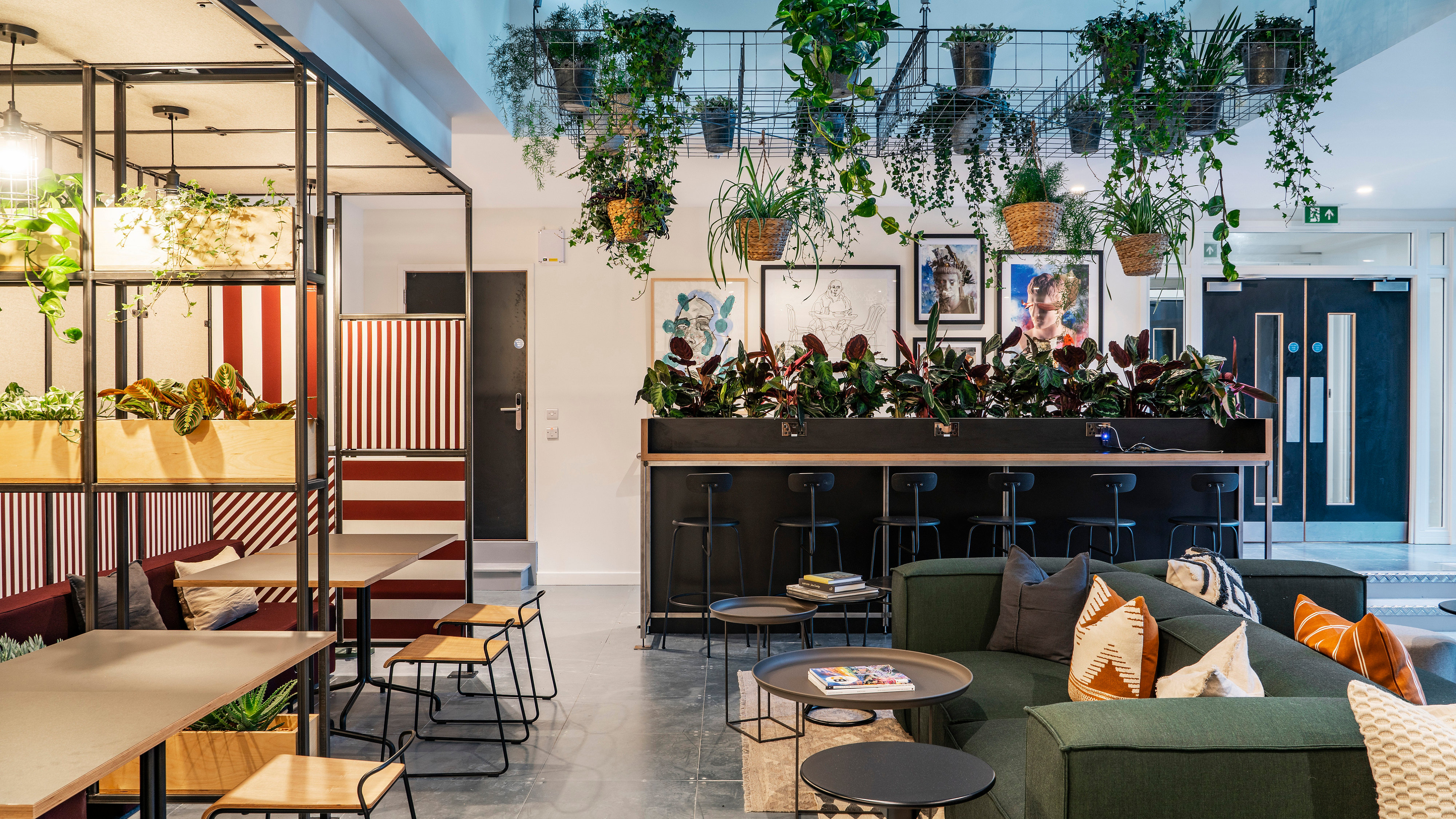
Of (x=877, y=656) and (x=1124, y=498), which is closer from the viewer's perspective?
(x=877, y=656)

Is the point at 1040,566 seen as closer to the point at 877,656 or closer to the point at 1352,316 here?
the point at 877,656

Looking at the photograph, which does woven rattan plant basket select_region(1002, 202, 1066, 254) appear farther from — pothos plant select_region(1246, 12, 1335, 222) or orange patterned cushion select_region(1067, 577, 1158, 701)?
orange patterned cushion select_region(1067, 577, 1158, 701)

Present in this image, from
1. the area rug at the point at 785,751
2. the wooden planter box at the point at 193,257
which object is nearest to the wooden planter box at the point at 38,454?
the wooden planter box at the point at 193,257

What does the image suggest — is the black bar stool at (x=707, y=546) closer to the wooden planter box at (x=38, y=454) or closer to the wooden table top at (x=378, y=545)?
the wooden table top at (x=378, y=545)

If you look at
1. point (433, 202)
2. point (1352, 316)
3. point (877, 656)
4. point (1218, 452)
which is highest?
point (433, 202)

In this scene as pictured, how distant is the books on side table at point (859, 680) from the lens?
96.3 inches

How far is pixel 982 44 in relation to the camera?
4535mm

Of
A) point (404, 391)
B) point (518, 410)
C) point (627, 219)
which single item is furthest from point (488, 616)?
point (518, 410)

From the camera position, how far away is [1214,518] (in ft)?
16.7

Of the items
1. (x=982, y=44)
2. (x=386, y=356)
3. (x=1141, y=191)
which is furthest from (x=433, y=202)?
(x=1141, y=191)

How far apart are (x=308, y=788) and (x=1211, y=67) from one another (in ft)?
14.8

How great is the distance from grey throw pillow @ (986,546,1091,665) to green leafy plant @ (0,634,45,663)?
312 centimetres

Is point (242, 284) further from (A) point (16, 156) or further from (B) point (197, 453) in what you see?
(A) point (16, 156)

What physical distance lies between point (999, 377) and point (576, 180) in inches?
133
